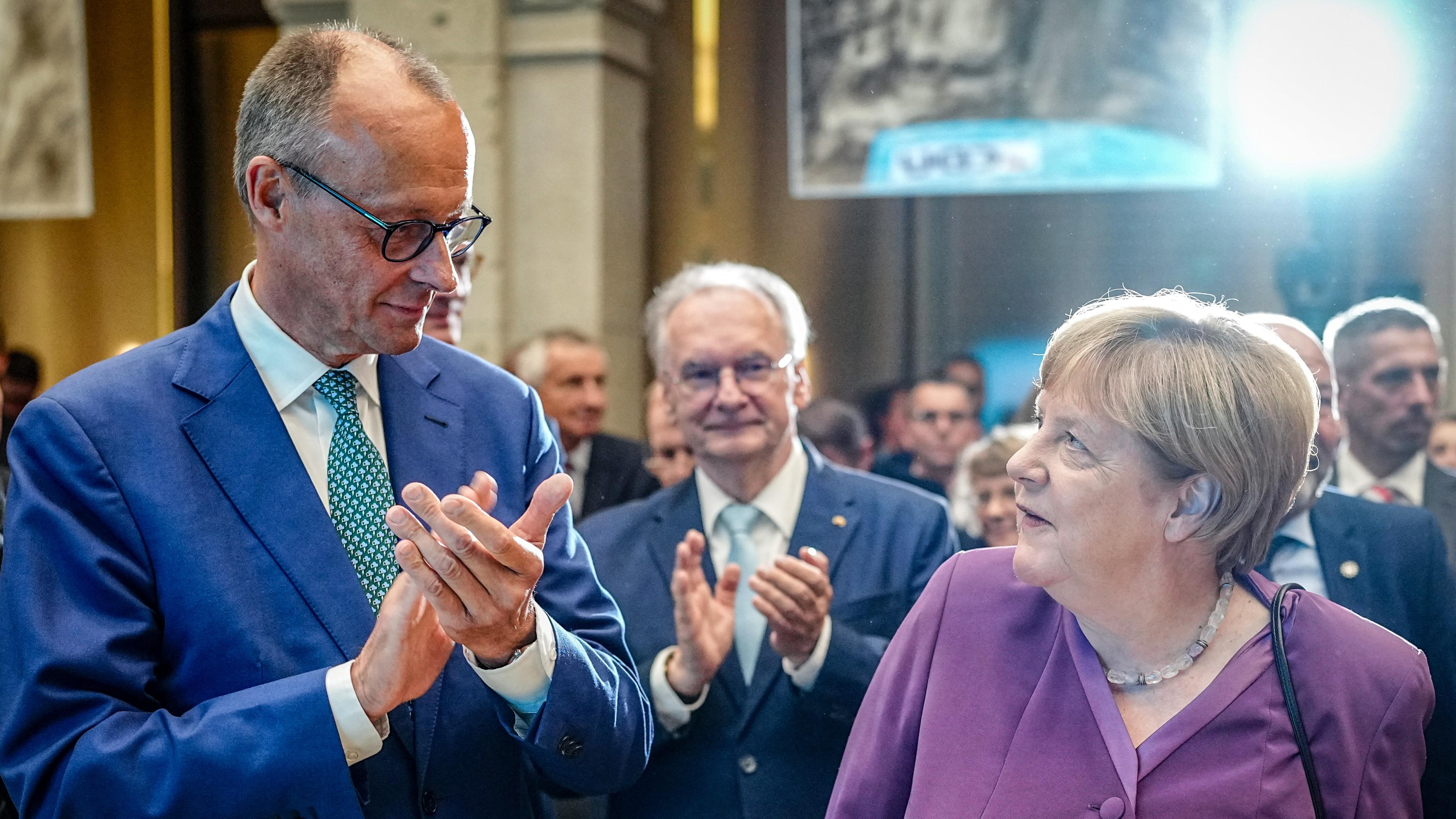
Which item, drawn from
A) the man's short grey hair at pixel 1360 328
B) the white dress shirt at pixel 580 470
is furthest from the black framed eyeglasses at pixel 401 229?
the man's short grey hair at pixel 1360 328

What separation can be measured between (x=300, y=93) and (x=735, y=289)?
1260 mm

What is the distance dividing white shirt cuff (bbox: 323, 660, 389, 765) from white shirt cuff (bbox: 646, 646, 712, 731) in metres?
0.88

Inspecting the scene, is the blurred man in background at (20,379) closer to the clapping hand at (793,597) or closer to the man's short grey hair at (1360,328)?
the clapping hand at (793,597)

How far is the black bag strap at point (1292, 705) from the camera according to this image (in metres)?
1.59

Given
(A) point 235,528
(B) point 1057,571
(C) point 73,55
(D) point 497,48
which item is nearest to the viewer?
(A) point 235,528

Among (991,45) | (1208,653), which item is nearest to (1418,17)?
(991,45)

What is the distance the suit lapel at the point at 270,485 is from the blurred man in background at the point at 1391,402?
2.45m

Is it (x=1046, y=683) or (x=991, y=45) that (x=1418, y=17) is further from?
(x=1046, y=683)

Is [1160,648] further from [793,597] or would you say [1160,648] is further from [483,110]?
[483,110]

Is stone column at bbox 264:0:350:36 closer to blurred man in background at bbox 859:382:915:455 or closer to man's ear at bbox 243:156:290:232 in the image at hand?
blurred man in background at bbox 859:382:915:455

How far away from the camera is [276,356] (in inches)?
65.2

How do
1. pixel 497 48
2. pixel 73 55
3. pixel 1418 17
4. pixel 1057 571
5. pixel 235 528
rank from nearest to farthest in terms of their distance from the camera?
pixel 235 528
pixel 1057 571
pixel 1418 17
pixel 73 55
pixel 497 48

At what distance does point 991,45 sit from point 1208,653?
412 cm

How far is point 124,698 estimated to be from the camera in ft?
4.83
